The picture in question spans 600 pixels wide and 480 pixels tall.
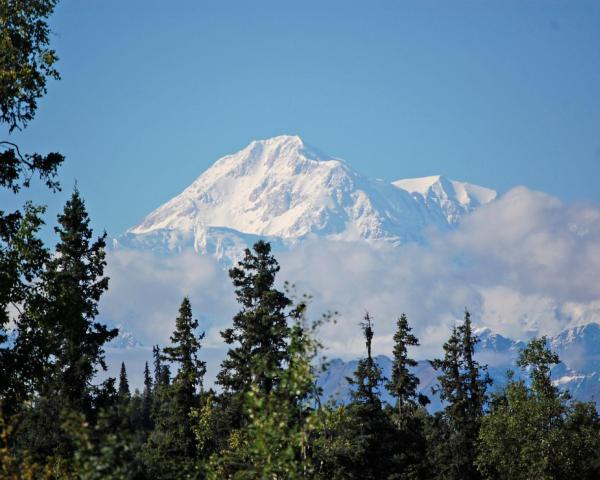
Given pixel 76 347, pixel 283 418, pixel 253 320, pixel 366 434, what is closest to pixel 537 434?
pixel 366 434

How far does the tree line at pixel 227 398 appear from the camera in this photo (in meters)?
21.9

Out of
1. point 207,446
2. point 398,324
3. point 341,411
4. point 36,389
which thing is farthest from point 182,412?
point 36,389

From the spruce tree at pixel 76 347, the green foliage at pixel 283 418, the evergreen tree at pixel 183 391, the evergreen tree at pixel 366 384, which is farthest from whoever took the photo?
the evergreen tree at pixel 366 384

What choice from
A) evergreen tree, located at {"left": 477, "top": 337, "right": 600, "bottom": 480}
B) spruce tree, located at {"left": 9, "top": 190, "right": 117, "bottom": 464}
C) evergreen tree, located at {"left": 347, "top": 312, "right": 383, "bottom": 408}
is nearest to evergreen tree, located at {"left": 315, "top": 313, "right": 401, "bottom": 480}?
evergreen tree, located at {"left": 347, "top": 312, "right": 383, "bottom": 408}

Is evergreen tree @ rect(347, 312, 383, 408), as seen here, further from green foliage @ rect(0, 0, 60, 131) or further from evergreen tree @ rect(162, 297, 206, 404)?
green foliage @ rect(0, 0, 60, 131)

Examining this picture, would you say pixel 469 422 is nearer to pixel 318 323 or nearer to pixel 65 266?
pixel 65 266

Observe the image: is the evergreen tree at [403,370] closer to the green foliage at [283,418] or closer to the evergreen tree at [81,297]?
the evergreen tree at [81,297]

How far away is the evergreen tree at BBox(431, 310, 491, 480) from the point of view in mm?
78125

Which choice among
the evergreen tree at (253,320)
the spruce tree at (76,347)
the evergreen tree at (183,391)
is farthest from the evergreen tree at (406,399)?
the spruce tree at (76,347)

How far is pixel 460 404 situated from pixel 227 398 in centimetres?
2124

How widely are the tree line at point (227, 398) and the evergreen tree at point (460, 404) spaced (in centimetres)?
14

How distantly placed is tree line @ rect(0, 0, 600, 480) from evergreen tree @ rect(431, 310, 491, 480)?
0.46 feet

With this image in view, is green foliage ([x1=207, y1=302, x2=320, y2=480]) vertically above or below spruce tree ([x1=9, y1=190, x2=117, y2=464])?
below

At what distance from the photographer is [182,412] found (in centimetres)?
6862
